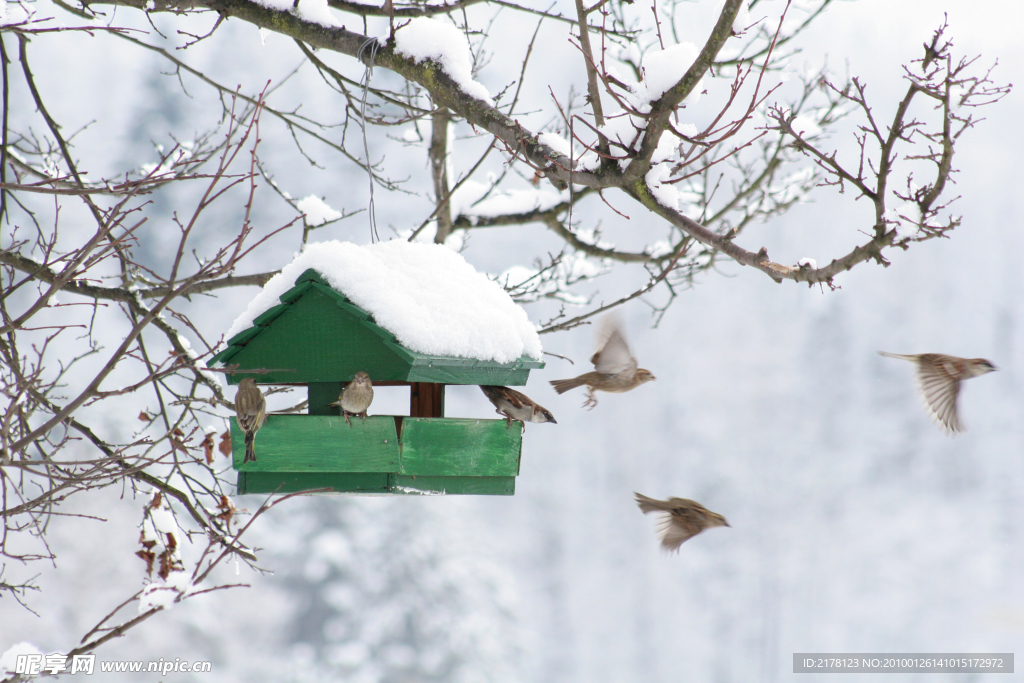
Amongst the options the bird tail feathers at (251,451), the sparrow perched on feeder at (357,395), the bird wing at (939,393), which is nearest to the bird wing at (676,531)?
the bird wing at (939,393)

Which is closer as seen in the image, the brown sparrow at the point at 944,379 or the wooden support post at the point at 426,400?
the brown sparrow at the point at 944,379

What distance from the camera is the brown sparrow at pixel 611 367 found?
212 centimetres

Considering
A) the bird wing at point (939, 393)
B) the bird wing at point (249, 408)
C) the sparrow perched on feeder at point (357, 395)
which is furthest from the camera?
the bird wing at point (939, 393)

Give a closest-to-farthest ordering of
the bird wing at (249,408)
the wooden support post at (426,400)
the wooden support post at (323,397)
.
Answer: the bird wing at (249,408)
the wooden support post at (323,397)
the wooden support post at (426,400)

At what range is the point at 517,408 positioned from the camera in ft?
7.01

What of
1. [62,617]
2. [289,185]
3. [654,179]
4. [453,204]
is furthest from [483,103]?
[62,617]

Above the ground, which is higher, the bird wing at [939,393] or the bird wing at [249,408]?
the bird wing at [939,393]

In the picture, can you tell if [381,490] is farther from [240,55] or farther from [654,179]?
[240,55]

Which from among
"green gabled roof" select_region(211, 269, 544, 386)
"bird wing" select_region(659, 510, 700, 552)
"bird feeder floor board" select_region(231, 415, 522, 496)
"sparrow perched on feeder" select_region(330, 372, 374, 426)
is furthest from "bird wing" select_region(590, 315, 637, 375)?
"sparrow perched on feeder" select_region(330, 372, 374, 426)

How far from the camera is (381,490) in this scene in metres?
2.06

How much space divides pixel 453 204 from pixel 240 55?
3.93m

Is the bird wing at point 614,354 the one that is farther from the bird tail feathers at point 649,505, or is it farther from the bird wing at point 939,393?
the bird wing at point 939,393

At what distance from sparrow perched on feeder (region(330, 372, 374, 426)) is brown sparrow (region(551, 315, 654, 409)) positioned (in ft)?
1.97

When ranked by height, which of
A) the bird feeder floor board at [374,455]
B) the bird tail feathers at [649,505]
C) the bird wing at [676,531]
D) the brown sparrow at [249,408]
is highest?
the brown sparrow at [249,408]
